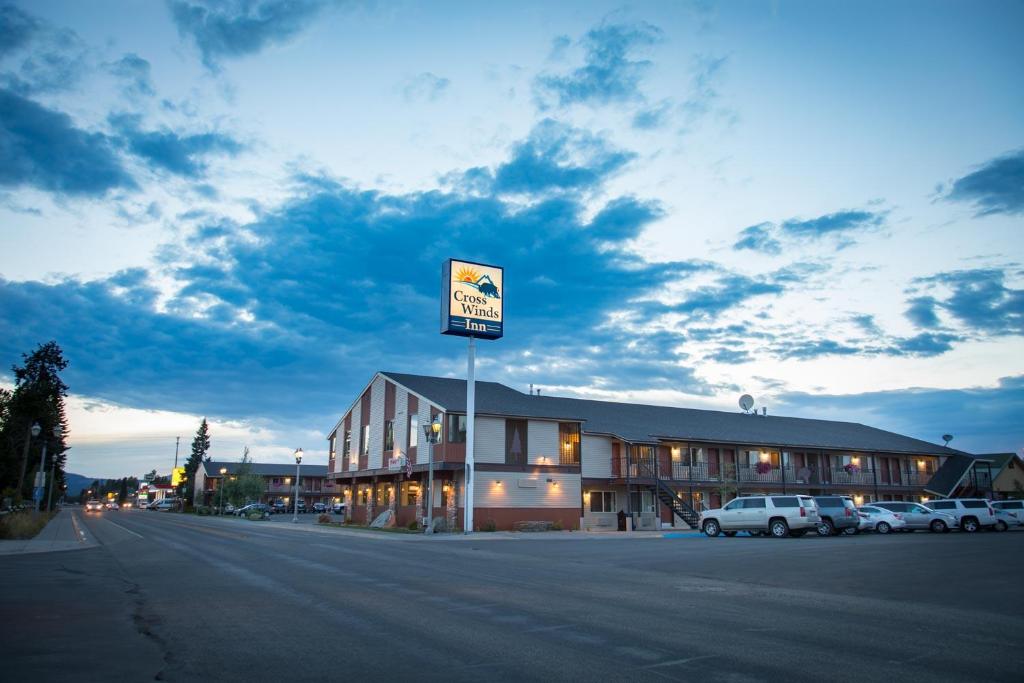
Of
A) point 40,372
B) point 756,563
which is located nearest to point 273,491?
point 40,372

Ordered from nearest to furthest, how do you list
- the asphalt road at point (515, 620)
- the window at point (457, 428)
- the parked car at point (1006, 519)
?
the asphalt road at point (515, 620), the parked car at point (1006, 519), the window at point (457, 428)

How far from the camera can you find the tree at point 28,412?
52.2 m

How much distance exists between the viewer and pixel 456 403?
140 feet

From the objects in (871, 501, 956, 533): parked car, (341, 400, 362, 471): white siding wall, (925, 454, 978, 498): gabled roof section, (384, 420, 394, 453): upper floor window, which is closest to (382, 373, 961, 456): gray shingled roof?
(925, 454, 978, 498): gabled roof section

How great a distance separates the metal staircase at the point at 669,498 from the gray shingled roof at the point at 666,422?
2011 mm

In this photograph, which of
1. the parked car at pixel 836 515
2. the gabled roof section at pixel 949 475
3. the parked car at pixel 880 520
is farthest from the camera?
the gabled roof section at pixel 949 475

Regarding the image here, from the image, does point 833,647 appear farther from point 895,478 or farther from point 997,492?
point 997,492

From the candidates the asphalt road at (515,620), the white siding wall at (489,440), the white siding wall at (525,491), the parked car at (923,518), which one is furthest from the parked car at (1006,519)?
the white siding wall at (489,440)

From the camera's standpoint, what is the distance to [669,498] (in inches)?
1754

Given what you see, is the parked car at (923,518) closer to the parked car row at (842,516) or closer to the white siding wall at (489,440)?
the parked car row at (842,516)

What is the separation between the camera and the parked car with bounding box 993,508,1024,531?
3691 cm

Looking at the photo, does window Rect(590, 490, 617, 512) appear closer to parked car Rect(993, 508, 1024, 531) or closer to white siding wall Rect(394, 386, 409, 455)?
white siding wall Rect(394, 386, 409, 455)

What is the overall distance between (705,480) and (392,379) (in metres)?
22.1

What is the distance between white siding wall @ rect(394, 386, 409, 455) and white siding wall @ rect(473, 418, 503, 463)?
5.99 m
